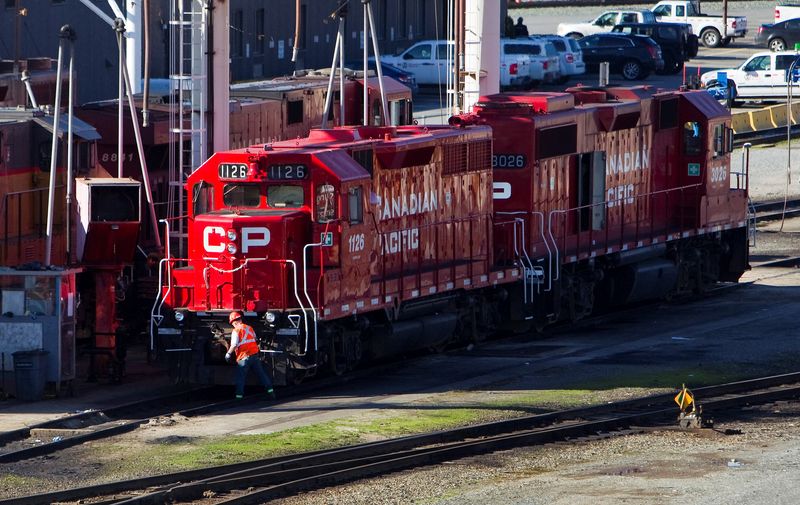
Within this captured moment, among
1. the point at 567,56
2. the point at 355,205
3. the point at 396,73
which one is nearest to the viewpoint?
the point at 355,205

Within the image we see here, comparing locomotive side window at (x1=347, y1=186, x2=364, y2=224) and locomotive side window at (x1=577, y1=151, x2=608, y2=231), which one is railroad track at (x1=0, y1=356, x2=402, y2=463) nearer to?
locomotive side window at (x1=347, y1=186, x2=364, y2=224)

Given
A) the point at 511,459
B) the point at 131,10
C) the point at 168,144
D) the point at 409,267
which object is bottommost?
the point at 511,459

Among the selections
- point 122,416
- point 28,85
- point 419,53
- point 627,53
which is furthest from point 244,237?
point 627,53

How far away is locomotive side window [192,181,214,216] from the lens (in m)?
21.3

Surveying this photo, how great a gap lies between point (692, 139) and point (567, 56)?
31051 millimetres

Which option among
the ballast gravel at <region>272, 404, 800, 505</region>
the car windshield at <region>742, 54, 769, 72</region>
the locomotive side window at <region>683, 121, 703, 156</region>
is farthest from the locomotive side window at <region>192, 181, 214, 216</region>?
the car windshield at <region>742, 54, 769, 72</region>

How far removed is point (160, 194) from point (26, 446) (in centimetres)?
945

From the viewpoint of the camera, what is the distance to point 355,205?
21656 millimetres

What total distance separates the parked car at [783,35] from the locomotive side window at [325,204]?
5266 cm

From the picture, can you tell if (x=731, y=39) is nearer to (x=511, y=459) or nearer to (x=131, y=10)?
(x=131, y=10)

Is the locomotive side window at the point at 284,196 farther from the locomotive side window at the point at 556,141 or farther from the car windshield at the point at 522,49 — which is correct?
the car windshield at the point at 522,49

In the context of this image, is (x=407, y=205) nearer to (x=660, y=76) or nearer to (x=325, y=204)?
(x=325, y=204)

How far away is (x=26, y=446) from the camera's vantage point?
18.0 metres

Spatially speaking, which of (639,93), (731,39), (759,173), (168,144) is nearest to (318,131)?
(168,144)
